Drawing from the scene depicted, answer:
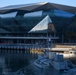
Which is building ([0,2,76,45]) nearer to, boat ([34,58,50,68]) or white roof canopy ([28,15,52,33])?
white roof canopy ([28,15,52,33])

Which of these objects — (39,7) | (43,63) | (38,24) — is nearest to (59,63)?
(43,63)

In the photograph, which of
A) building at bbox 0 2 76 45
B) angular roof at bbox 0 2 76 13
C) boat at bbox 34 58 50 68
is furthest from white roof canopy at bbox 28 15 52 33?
boat at bbox 34 58 50 68

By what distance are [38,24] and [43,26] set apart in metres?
2.78

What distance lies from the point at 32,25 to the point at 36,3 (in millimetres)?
13946

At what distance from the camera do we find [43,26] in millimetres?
108562

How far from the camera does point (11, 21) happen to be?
115 m

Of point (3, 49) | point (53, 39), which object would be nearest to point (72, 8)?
point (53, 39)

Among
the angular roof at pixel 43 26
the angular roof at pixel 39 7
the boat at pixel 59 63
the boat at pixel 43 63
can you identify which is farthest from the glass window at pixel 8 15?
the boat at pixel 59 63

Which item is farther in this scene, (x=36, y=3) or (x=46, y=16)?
(x=36, y=3)

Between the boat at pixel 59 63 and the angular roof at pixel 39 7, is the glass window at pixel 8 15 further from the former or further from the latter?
the boat at pixel 59 63

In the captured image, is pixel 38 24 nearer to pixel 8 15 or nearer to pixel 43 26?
pixel 43 26

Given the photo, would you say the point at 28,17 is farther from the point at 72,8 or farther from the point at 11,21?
the point at 72,8

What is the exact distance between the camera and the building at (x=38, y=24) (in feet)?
355

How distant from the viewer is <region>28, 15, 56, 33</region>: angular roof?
10706 cm
